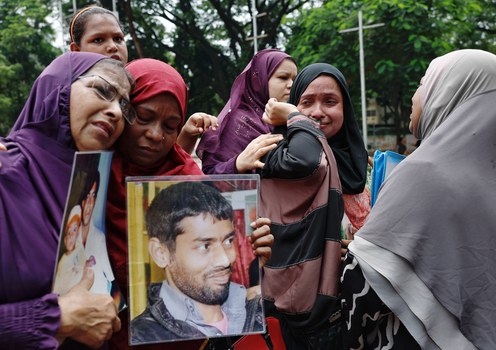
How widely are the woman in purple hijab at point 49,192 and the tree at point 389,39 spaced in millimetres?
10551

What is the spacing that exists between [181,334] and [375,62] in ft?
38.9

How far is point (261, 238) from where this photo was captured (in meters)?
1.82

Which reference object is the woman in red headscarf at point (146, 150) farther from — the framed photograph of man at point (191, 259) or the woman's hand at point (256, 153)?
the woman's hand at point (256, 153)

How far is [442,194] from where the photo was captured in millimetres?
1803

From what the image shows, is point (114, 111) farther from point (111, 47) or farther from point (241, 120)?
point (111, 47)

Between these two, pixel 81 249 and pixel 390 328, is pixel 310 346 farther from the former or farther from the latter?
pixel 81 249

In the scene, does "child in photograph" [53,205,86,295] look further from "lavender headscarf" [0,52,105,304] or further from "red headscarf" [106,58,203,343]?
"red headscarf" [106,58,203,343]

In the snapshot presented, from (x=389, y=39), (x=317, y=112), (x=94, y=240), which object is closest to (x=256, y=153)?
(x=317, y=112)

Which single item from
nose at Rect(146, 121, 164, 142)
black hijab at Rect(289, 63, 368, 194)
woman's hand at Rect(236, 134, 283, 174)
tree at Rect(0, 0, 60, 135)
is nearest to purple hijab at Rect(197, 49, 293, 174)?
woman's hand at Rect(236, 134, 283, 174)

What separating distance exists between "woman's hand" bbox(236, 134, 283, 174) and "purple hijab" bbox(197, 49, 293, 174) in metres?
0.09

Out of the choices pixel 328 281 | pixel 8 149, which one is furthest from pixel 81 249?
pixel 328 281

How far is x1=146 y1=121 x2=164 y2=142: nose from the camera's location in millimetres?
1899

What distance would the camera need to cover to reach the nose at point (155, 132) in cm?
190

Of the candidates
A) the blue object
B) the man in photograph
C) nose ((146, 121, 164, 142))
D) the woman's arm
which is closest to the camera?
the woman's arm
